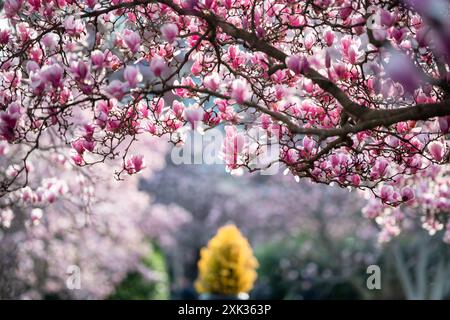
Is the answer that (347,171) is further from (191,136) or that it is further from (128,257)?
(191,136)

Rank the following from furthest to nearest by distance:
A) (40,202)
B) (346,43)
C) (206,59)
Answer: (40,202), (206,59), (346,43)

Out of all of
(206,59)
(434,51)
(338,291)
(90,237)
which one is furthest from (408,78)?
(338,291)

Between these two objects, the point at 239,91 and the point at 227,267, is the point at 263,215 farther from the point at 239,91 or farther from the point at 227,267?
the point at 239,91

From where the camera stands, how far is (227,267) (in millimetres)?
12172

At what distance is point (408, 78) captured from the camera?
2779mm

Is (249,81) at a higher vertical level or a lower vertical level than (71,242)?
lower

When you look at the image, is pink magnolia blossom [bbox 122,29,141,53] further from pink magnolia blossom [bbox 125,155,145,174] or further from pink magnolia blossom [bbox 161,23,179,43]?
pink magnolia blossom [bbox 125,155,145,174]

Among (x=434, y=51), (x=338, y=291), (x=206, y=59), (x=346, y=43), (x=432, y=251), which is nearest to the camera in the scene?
(x=434, y=51)

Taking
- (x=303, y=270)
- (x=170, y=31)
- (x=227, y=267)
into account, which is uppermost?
(x=303, y=270)

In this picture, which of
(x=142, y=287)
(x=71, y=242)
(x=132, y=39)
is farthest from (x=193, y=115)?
(x=142, y=287)

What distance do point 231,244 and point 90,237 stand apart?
2775 millimetres

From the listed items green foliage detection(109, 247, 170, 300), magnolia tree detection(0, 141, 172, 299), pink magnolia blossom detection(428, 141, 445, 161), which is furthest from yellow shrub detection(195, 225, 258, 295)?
pink magnolia blossom detection(428, 141, 445, 161)

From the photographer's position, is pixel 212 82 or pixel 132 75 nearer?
pixel 132 75

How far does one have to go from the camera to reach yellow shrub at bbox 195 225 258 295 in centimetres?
1205
